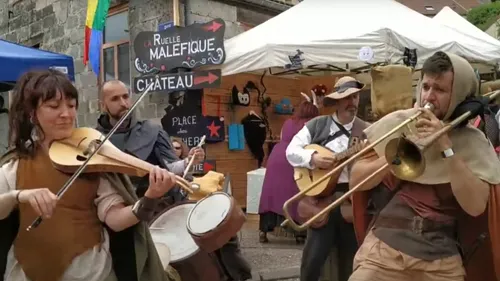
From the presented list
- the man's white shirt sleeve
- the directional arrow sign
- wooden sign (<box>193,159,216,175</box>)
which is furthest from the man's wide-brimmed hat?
wooden sign (<box>193,159,216,175</box>)

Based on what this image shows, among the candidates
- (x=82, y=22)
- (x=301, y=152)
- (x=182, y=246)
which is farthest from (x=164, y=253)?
(x=82, y=22)

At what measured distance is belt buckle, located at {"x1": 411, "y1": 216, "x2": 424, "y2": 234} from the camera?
255 cm

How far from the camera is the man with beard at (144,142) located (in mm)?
4352

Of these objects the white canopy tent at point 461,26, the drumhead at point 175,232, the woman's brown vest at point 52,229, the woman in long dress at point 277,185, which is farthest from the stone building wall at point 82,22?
the woman's brown vest at point 52,229

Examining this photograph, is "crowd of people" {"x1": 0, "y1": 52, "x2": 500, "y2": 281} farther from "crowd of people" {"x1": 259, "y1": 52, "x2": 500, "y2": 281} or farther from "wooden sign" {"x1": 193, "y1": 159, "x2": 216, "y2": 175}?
"wooden sign" {"x1": 193, "y1": 159, "x2": 216, "y2": 175}

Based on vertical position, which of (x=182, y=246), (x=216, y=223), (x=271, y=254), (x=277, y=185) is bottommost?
(x=271, y=254)

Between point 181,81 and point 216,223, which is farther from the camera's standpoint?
point 181,81

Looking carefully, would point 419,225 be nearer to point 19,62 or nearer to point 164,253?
point 164,253

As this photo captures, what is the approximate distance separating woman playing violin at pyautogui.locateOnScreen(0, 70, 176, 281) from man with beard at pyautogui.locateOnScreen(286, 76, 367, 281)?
1981 mm

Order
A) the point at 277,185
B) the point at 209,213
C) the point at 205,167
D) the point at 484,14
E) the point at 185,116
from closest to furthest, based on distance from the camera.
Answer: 1. the point at 209,213
2. the point at 277,185
3. the point at 205,167
4. the point at 185,116
5. the point at 484,14

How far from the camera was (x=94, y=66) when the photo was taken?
30.5 feet

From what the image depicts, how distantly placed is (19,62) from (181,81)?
2.95 meters

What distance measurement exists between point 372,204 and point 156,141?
6.69ft

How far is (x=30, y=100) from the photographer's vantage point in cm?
247
